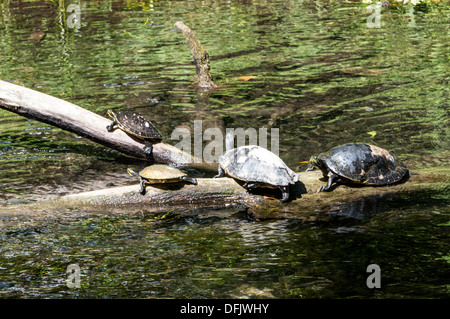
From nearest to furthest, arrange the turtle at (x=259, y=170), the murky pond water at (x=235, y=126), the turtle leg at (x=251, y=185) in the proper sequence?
1. the murky pond water at (x=235, y=126)
2. the turtle at (x=259, y=170)
3. the turtle leg at (x=251, y=185)

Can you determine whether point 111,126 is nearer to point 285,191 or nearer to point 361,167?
point 285,191

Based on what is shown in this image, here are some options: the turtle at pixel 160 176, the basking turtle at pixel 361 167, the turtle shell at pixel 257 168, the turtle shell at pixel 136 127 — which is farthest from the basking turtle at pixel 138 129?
the basking turtle at pixel 361 167

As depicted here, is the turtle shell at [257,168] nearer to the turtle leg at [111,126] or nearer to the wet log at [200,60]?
the turtle leg at [111,126]

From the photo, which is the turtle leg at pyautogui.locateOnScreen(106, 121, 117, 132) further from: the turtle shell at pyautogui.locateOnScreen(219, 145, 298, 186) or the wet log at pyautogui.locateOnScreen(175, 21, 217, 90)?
the wet log at pyautogui.locateOnScreen(175, 21, 217, 90)

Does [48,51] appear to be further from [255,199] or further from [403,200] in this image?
[403,200]

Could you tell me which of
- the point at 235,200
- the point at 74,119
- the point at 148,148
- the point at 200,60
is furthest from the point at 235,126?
the point at 235,200

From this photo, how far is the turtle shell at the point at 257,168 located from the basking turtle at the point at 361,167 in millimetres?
399

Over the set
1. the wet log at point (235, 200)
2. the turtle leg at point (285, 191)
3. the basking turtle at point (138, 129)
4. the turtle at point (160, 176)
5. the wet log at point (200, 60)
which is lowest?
the wet log at point (235, 200)

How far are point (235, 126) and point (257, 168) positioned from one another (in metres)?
2.91

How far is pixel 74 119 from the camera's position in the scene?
647 cm

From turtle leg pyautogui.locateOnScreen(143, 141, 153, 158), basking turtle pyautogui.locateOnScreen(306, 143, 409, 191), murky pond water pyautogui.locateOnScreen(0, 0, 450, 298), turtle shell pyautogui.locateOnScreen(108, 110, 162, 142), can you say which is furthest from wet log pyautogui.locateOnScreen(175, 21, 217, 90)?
basking turtle pyautogui.locateOnScreen(306, 143, 409, 191)

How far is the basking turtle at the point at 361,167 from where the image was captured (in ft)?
16.7

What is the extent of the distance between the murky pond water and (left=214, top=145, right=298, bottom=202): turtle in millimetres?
406
